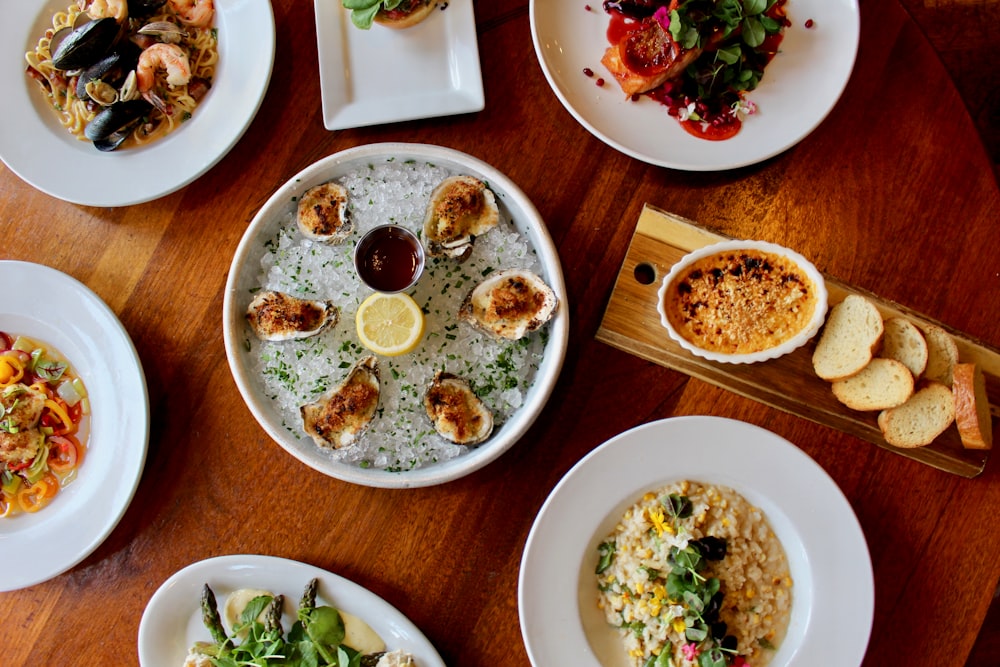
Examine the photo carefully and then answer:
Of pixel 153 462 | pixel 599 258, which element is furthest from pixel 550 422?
pixel 153 462

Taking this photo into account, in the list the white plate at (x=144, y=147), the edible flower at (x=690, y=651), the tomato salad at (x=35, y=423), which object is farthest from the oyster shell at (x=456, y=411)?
the tomato salad at (x=35, y=423)

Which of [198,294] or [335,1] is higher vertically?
[335,1]

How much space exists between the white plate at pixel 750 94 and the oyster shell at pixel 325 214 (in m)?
0.78

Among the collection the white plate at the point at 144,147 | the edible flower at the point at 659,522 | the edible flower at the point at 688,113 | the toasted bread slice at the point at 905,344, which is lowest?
the edible flower at the point at 659,522

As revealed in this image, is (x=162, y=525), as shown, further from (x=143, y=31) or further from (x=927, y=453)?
(x=927, y=453)

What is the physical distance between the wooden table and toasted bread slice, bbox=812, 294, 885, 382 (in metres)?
0.16

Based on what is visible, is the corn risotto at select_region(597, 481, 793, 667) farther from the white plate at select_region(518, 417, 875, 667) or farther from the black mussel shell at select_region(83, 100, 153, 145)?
the black mussel shell at select_region(83, 100, 153, 145)

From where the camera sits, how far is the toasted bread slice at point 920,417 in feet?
7.29

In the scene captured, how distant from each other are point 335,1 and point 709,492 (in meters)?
1.98

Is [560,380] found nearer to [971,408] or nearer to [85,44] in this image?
[971,408]

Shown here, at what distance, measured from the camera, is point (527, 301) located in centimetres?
225

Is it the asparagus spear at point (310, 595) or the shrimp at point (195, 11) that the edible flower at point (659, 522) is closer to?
the asparagus spear at point (310, 595)

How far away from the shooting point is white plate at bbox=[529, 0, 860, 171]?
2275mm

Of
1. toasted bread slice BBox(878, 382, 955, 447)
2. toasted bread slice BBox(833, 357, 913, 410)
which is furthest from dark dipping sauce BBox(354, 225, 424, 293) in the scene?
toasted bread slice BBox(878, 382, 955, 447)
